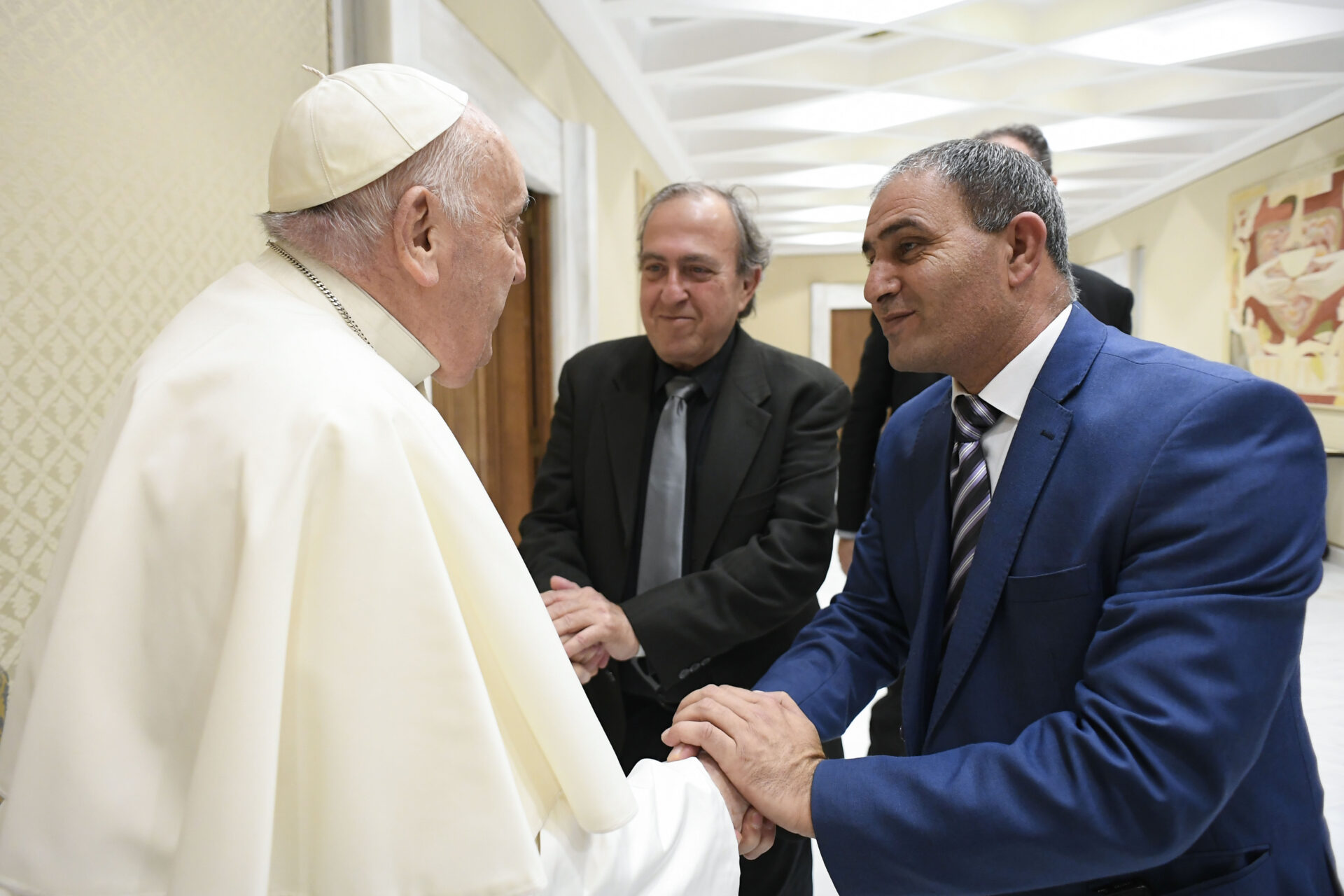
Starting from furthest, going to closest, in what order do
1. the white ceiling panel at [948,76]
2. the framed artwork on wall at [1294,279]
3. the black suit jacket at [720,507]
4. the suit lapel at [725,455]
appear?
the framed artwork on wall at [1294,279], the white ceiling panel at [948,76], the suit lapel at [725,455], the black suit jacket at [720,507]

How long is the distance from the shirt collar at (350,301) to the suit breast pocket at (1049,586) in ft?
3.25

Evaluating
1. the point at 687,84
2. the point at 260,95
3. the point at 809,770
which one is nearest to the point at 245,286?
the point at 809,770

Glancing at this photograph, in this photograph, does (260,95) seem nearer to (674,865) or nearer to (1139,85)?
(674,865)

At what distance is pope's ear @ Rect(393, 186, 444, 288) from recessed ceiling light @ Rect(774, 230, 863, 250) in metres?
12.1

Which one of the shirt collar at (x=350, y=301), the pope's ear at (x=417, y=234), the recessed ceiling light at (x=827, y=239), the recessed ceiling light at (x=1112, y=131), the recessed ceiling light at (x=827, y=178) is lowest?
the shirt collar at (x=350, y=301)

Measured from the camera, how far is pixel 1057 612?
132 cm

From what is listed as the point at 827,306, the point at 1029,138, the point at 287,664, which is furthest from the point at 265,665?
the point at 827,306

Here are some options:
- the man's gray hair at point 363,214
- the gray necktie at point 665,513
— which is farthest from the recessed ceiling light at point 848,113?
the man's gray hair at point 363,214

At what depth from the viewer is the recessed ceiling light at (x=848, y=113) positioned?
274 inches

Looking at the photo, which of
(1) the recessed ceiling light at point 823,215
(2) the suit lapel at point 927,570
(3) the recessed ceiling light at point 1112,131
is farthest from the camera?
(1) the recessed ceiling light at point 823,215

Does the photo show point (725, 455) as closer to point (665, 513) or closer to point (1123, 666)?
point (665, 513)

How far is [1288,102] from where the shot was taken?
719cm

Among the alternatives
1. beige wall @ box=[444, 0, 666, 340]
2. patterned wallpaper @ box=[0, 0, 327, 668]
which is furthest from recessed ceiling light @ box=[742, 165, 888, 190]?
patterned wallpaper @ box=[0, 0, 327, 668]

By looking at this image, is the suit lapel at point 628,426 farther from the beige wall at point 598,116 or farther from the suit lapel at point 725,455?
the beige wall at point 598,116
